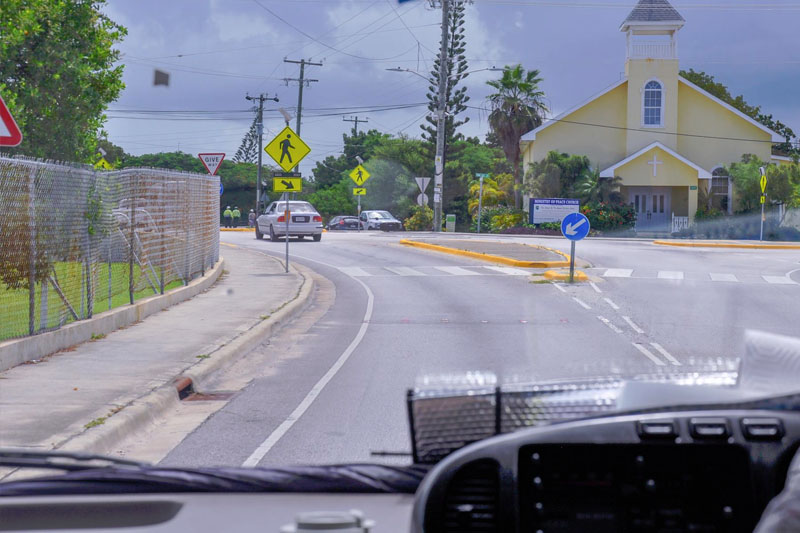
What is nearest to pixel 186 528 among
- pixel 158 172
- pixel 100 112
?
pixel 158 172

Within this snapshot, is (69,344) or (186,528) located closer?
(186,528)

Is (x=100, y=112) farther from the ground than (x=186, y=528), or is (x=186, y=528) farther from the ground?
(x=100, y=112)

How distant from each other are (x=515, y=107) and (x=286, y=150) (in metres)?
35.3

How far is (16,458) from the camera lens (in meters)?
2.26

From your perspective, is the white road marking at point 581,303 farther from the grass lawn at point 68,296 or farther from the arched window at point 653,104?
the arched window at point 653,104

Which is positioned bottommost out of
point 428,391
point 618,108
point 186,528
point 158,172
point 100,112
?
point 186,528

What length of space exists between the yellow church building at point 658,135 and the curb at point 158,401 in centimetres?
3764

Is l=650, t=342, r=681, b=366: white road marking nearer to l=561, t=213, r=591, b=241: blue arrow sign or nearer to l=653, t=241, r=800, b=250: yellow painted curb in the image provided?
l=561, t=213, r=591, b=241: blue arrow sign

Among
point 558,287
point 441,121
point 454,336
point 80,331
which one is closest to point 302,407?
point 80,331

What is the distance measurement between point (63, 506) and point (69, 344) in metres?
9.17

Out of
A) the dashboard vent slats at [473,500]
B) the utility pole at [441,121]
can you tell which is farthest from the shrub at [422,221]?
the dashboard vent slats at [473,500]

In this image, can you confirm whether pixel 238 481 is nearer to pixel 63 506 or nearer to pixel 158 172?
pixel 63 506

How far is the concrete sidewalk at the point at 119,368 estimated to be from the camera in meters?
6.87

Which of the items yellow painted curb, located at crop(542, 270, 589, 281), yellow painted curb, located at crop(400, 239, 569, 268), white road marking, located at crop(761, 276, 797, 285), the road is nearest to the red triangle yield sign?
the road
